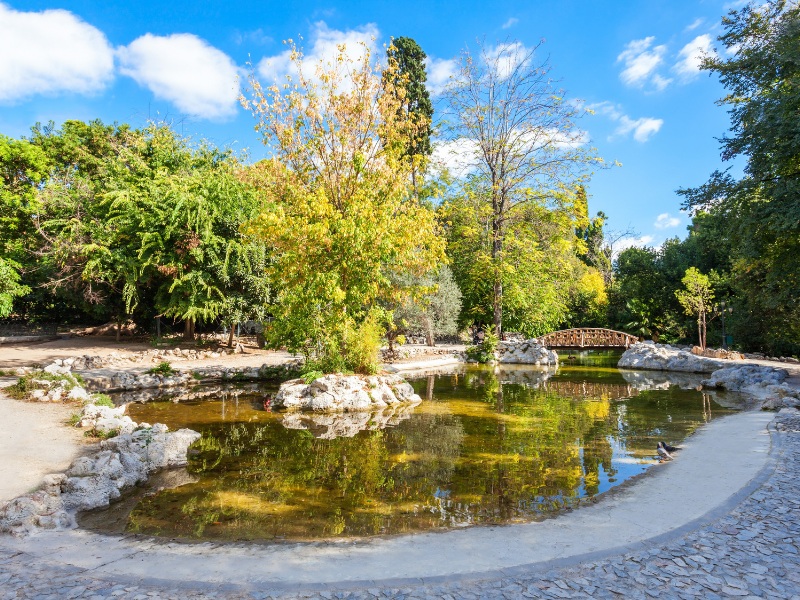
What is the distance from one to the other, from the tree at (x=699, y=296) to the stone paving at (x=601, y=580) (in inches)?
1084

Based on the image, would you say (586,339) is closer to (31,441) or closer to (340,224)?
(340,224)

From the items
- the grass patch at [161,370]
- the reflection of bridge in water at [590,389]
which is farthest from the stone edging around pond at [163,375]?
the reflection of bridge in water at [590,389]

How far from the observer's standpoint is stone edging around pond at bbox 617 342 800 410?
12.1m

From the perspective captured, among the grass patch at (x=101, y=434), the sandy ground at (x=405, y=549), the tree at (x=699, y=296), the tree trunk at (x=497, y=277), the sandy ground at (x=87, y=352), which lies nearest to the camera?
the sandy ground at (x=405, y=549)

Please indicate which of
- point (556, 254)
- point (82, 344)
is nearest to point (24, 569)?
point (82, 344)

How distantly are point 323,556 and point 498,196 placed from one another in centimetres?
2499

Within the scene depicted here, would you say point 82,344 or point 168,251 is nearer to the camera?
point 168,251

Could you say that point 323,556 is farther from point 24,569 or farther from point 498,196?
point 498,196

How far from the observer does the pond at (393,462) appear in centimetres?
565

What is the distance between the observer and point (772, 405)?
449 inches

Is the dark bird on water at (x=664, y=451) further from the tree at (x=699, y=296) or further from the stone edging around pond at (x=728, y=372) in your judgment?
the tree at (x=699, y=296)

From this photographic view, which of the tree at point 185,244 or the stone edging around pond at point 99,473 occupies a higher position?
the tree at point 185,244


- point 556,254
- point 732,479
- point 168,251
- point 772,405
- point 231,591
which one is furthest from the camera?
point 556,254

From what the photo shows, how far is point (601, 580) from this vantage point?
383 centimetres
